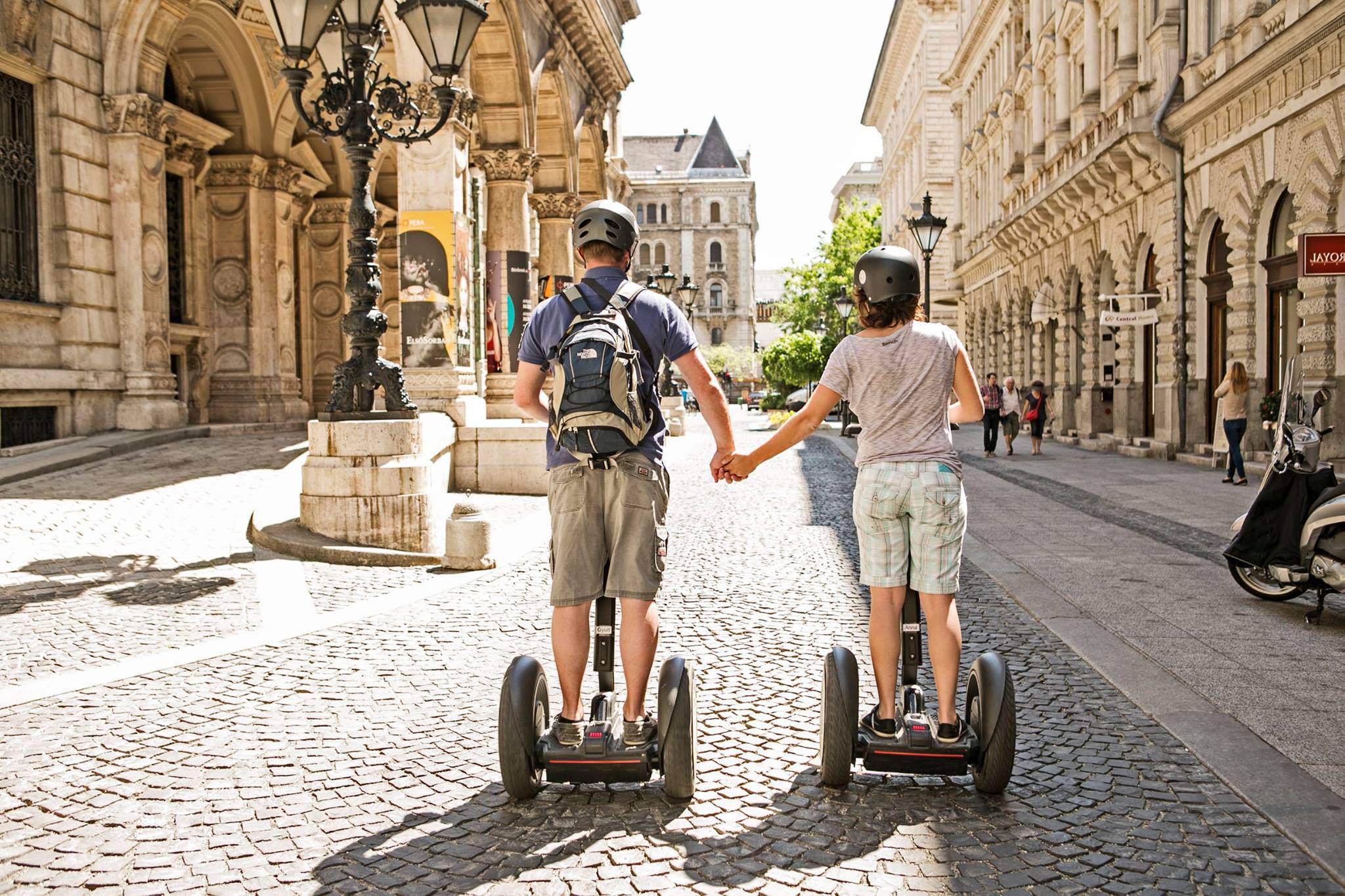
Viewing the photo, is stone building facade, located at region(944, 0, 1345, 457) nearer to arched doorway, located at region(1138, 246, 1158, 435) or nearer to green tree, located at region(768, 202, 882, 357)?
arched doorway, located at region(1138, 246, 1158, 435)

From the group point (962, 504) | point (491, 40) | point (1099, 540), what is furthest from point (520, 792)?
point (491, 40)

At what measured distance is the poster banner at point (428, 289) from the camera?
47.0ft

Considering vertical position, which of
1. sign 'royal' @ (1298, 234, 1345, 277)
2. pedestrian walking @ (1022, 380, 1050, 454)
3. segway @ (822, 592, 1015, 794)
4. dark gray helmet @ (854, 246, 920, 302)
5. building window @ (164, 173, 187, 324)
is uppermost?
building window @ (164, 173, 187, 324)

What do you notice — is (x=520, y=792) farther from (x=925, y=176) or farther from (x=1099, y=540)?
(x=925, y=176)

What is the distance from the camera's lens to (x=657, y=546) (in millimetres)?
3643

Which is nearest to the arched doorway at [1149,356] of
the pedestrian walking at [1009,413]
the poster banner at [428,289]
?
the pedestrian walking at [1009,413]

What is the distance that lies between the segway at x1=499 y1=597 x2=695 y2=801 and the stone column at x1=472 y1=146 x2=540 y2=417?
16767mm

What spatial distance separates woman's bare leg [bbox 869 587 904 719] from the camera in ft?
12.2

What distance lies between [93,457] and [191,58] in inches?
386

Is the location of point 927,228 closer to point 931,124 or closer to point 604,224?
point 604,224

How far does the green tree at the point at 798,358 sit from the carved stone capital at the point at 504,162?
2467 centimetres

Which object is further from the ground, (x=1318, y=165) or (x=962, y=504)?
(x=1318, y=165)

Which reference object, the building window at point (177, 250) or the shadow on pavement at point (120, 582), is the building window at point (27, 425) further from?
the shadow on pavement at point (120, 582)

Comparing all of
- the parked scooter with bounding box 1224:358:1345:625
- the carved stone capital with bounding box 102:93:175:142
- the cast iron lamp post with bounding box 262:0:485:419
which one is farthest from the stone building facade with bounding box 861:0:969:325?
the parked scooter with bounding box 1224:358:1345:625
